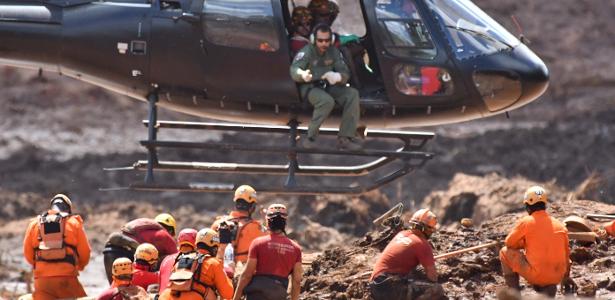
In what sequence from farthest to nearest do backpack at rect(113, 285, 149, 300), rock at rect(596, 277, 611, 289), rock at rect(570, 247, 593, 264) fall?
rock at rect(570, 247, 593, 264), rock at rect(596, 277, 611, 289), backpack at rect(113, 285, 149, 300)

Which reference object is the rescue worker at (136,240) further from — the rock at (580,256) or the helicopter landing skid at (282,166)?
the rock at (580,256)

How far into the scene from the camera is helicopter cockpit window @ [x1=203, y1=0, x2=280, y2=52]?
19.1 meters

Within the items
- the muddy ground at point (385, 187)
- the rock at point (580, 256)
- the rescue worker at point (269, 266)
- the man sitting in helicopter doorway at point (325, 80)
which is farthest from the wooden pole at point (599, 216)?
the muddy ground at point (385, 187)

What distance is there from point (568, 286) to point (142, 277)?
14.7 ft

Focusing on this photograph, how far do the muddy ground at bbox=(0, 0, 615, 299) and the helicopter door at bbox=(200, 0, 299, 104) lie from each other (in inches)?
352

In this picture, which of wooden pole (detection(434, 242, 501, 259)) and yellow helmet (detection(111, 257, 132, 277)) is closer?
yellow helmet (detection(111, 257, 132, 277))

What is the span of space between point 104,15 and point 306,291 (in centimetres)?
432

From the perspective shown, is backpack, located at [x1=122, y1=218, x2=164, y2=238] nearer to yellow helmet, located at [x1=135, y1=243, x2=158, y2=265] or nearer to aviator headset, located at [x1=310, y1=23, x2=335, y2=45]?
yellow helmet, located at [x1=135, y1=243, x2=158, y2=265]

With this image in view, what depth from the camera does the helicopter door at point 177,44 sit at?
19234mm

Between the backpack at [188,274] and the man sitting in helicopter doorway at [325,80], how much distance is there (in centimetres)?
412

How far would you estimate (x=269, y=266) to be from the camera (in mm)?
15656

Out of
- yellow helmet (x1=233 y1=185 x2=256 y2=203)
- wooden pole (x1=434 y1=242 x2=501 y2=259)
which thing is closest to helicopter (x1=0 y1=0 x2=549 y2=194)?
yellow helmet (x1=233 y1=185 x2=256 y2=203)

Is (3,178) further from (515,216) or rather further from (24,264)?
(515,216)

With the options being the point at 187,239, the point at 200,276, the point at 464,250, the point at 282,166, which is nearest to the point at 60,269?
the point at 187,239
